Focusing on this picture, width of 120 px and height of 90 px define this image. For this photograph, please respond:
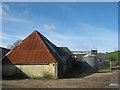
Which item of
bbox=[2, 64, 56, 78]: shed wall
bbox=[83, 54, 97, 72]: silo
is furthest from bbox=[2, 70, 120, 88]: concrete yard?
bbox=[83, 54, 97, 72]: silo

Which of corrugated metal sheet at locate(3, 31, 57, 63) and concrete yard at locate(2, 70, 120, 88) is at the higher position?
corrugated metal sheet at locate(3, 31, 57, 63)

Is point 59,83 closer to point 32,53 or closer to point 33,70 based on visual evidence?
point 33,70

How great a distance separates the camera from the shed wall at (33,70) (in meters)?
22.9

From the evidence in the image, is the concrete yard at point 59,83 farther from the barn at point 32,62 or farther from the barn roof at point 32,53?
the barn roof at point 32,53

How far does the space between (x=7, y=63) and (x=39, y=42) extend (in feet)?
16.2

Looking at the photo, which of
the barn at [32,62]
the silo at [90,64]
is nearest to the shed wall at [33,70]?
the barn at [32,62]

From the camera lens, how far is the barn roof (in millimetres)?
23828

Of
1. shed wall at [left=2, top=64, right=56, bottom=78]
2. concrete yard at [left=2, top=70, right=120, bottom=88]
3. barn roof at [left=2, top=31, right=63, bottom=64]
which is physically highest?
barn roof at [left=2, top=31, right=63, bottom=64]

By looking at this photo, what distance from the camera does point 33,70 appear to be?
76.7 feet

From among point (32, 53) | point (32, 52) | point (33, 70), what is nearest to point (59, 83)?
point (33, 70)

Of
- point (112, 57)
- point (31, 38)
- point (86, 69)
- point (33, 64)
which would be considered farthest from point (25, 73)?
point (112, 57)

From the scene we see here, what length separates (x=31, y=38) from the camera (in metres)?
27.1

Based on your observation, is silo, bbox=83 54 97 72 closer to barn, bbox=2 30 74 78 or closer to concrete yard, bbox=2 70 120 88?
barn, bbox=2 30 74 78

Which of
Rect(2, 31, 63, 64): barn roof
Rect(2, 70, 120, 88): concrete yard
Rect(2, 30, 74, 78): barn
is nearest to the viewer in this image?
Rect(2, 70, 120, 88): concrete yard
